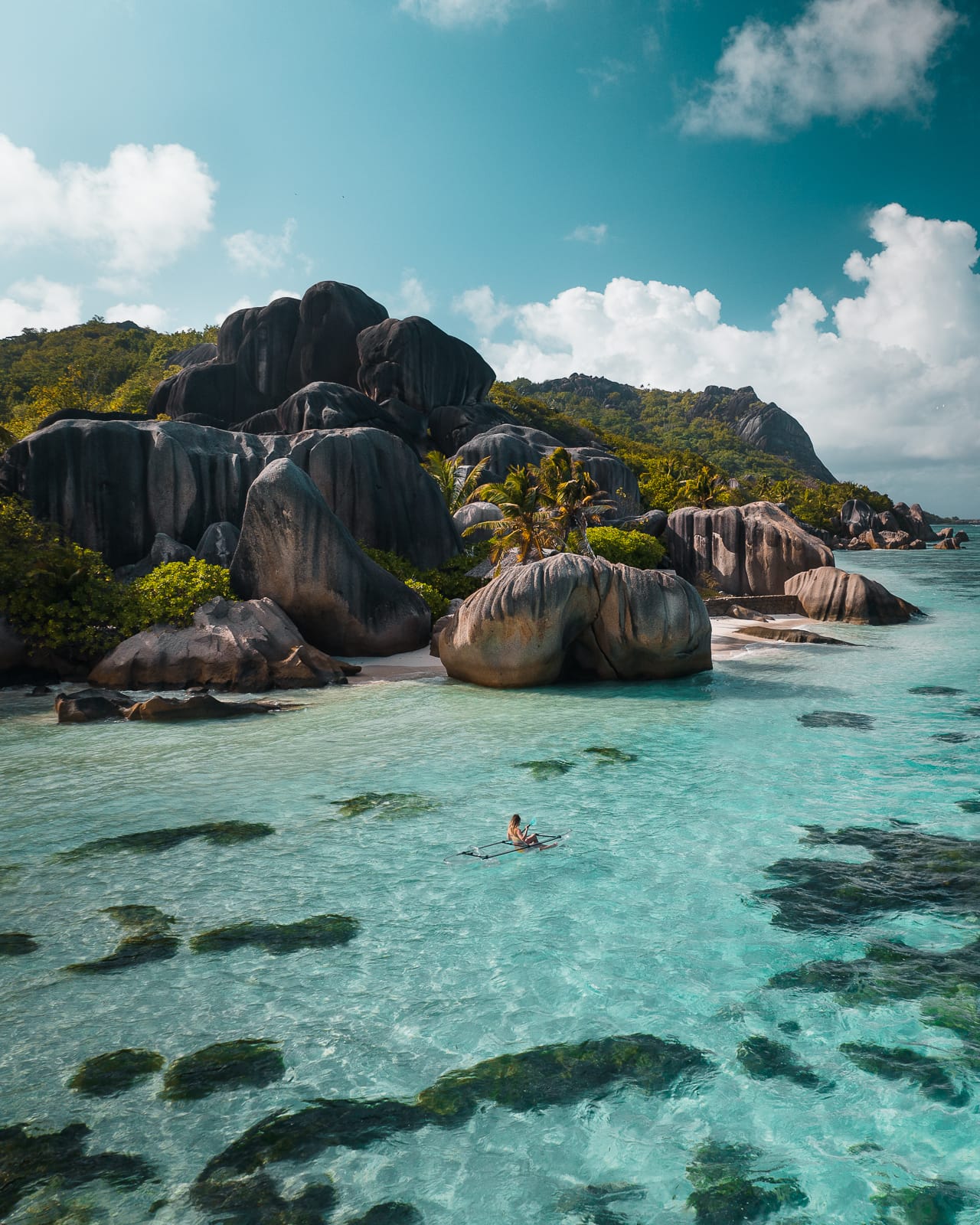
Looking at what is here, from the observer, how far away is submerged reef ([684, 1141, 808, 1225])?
3.56 meters

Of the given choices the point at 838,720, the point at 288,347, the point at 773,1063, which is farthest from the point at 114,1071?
the point at 288,347

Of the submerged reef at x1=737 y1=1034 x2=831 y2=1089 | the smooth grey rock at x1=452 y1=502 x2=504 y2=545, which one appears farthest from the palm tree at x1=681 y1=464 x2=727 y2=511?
the submerged reef at x1=737 y1=1034 x2=831 y2=1089

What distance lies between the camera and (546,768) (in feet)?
33.8

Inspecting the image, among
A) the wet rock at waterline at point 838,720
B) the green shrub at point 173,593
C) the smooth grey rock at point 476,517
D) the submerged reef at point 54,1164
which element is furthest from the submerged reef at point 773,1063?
the smooth grey rock at point 476,517

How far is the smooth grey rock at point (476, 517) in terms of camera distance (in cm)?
2983

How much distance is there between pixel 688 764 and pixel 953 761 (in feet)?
11.3

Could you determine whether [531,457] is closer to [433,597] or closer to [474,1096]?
[433,597]

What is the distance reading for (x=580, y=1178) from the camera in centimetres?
376

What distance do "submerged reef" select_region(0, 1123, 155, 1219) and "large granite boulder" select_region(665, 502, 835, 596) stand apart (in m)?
30.6

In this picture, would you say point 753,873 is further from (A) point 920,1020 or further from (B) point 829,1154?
(B) point 829,1154

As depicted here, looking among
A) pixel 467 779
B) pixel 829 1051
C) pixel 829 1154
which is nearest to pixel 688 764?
pixel 467 779

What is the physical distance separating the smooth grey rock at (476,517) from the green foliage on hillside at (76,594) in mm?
13370

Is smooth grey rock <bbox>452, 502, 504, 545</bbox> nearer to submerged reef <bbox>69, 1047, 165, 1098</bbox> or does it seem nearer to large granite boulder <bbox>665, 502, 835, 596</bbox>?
large granite boulder <bbox>665, 502, 835, 596</bbox>

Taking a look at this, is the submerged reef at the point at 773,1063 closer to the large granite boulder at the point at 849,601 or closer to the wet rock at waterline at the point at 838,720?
the wet rock at waterline at the point at 838,720
